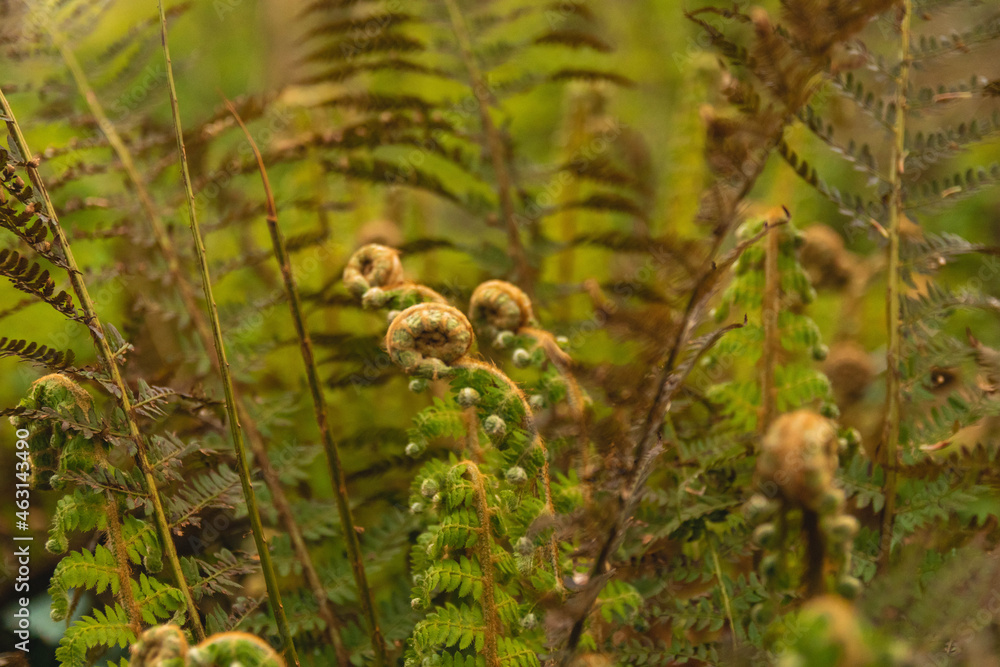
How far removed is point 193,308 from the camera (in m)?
1.15

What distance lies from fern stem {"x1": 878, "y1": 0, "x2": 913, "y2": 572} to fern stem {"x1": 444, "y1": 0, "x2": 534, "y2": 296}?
553mm

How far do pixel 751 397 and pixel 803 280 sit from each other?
16 centimetres

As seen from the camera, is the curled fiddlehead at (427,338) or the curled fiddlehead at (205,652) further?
the curled fiddlehead at (427,338)

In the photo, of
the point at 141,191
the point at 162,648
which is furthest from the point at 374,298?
the point at 141,191

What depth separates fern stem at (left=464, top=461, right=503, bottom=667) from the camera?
0.70 meters

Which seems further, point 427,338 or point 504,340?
point 504,340

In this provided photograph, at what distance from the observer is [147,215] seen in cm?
125

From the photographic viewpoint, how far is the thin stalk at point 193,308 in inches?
37.3

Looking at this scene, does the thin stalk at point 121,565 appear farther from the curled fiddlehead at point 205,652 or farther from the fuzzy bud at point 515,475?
the fuzzy bud at point 515,475

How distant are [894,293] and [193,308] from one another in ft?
3.11

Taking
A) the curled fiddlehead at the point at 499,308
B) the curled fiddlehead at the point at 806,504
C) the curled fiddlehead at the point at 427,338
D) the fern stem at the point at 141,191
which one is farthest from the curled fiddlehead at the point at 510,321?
the fern stem at the point at 141,191

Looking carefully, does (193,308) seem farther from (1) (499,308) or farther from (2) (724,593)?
(2) (724,593)

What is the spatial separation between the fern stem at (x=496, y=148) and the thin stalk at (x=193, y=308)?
1.59 feet

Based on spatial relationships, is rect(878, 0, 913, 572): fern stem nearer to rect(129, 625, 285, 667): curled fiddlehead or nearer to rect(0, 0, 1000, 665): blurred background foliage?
rect(0, 0, 1000, 665): blurred background foliage
